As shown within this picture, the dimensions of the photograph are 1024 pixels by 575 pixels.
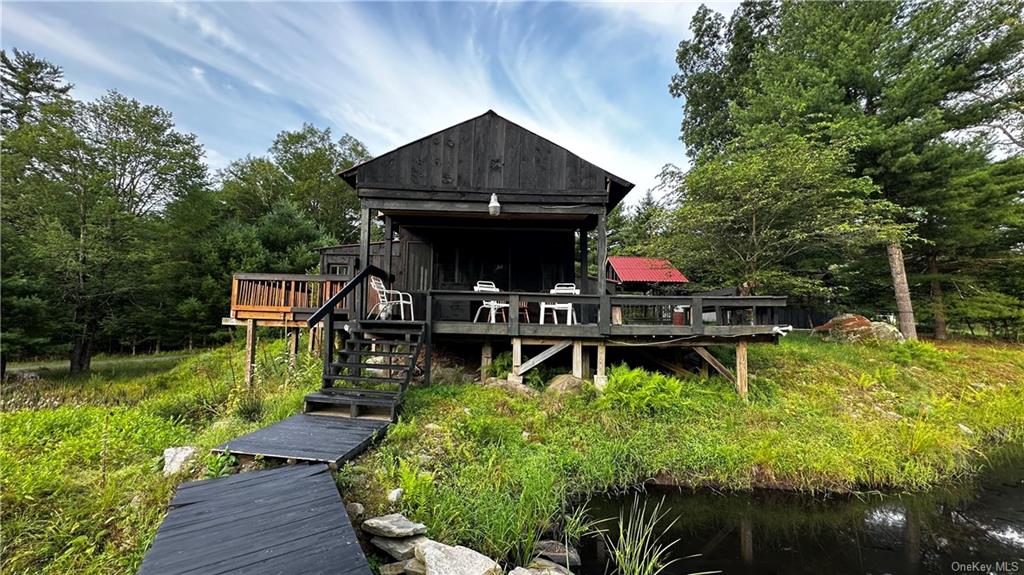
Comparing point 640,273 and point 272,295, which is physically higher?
point 640,273

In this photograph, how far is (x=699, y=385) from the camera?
267 inches

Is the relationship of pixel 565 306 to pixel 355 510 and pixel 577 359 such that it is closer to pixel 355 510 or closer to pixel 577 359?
pixel 577 359

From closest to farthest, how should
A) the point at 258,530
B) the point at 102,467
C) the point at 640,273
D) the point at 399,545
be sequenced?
the point at 258,530 < the point at 399,545 < the point at 102,467 < the point at 640,273

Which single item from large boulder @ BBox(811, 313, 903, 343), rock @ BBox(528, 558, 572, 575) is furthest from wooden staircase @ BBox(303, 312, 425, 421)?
large boulder @ BBox(811, 313, 903, 343)

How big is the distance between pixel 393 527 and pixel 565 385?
13.1ft

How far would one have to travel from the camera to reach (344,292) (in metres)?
5.95

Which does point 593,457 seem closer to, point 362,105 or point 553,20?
point 553,20

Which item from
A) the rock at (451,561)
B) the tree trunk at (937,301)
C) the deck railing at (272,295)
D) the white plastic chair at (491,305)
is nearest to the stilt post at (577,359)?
the white plastic chair at (491,305)

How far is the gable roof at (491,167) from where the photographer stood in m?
7.26

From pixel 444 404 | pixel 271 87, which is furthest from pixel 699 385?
pixel 271 87

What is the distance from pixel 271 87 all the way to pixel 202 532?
56.7ft

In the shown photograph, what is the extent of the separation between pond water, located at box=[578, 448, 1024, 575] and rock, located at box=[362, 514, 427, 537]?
160 cm

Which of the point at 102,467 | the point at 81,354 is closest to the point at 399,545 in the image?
the point at 102,467

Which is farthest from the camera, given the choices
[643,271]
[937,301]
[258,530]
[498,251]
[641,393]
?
[643,271]
